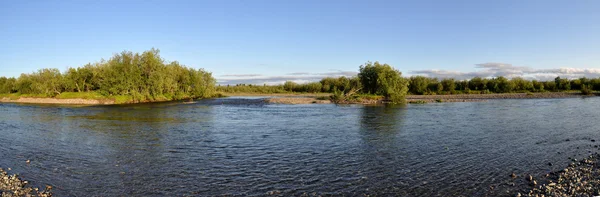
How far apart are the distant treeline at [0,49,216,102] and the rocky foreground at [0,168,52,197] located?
75.7m

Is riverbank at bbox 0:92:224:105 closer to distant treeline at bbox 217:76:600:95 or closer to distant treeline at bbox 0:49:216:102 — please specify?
distant treeline at bbox 0:49:216:102

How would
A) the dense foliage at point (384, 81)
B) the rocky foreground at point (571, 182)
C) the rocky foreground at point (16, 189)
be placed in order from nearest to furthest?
1. the rocky foreground at point (571, 182)
2. the rocky foreground at point (16, 189)
3. the dense foliage at point (384, 81)

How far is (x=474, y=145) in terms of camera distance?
69.8 feet

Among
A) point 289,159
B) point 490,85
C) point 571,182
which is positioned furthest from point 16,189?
point 490,85

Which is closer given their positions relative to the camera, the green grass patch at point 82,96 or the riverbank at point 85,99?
the riverbank at point 85,99

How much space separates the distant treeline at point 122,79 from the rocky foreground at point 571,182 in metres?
86.0

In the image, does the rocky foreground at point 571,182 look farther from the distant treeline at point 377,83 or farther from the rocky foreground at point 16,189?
the distant treeline at point 377,83

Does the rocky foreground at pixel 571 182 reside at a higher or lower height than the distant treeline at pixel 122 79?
lower

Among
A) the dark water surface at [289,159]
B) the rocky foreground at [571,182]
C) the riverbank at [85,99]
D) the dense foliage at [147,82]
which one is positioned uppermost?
the dense foliage at [147,82]

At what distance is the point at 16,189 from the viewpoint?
490 inches

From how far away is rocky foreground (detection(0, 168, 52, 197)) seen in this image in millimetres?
11918

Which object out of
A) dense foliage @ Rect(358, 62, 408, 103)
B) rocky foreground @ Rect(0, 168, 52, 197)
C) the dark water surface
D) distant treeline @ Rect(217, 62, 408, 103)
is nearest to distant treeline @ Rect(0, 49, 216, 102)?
distant treeline @ Rect(217, 62, 408, 103)

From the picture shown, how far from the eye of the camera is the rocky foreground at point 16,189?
469 inches

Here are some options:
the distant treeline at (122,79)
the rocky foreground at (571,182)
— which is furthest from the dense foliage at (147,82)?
the rocky foreground at (571,182)
